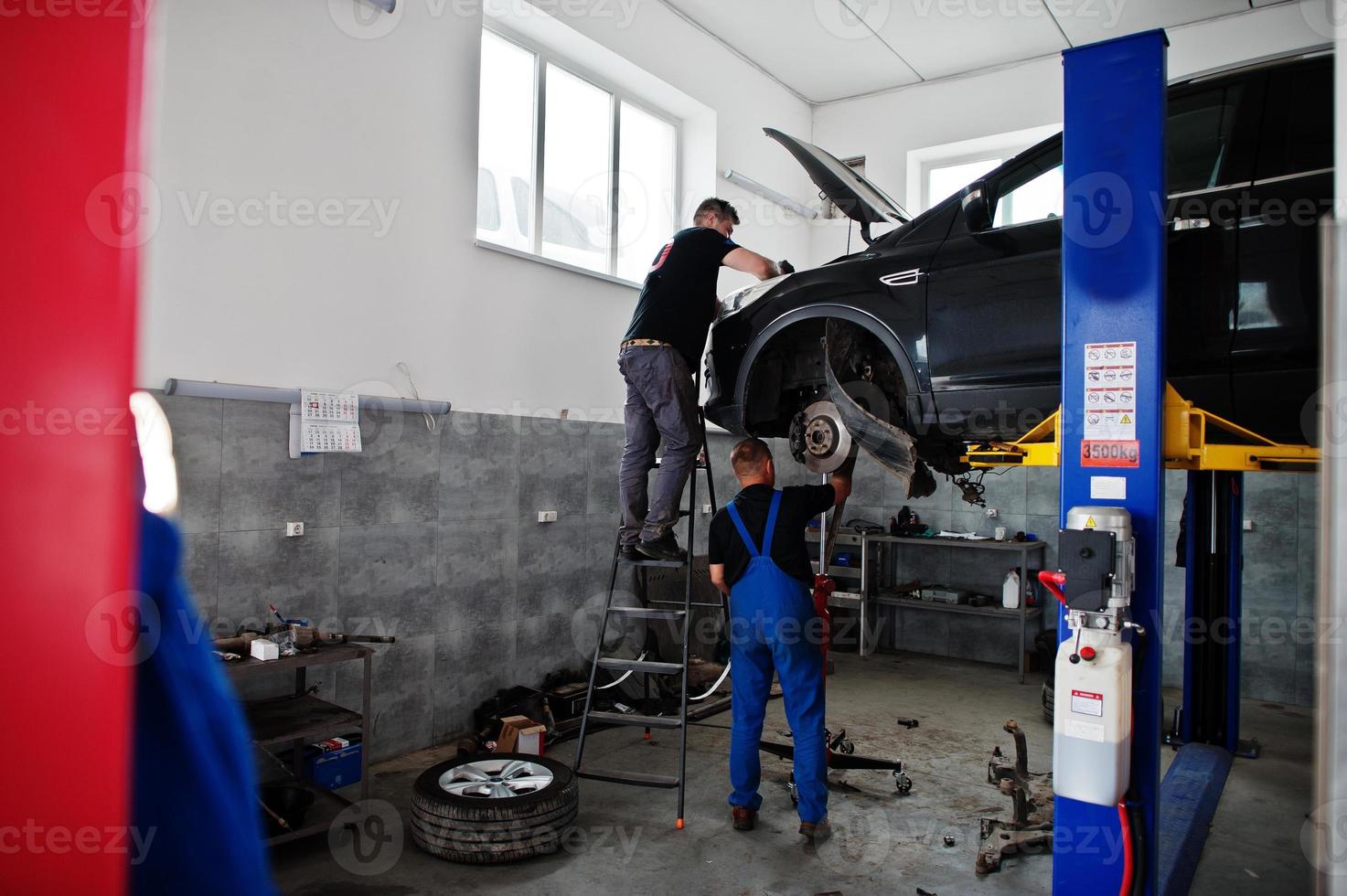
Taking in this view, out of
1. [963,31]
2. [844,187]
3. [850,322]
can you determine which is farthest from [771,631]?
[963,31]

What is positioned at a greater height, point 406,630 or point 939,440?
point 939,440

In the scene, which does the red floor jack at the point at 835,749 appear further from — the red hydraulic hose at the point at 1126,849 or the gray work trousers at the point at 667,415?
the red hydraulic hose at the point at 1126,849

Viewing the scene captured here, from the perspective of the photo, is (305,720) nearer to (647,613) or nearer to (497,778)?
→ (497,778)

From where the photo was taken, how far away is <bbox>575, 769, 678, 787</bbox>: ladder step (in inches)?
142

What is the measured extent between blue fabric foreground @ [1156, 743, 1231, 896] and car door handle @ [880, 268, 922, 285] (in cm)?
215

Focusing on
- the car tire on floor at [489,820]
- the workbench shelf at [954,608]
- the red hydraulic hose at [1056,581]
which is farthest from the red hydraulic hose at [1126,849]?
the workbench shelf at [954,608]

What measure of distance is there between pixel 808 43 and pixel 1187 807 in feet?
18.8

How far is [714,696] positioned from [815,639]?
220cm

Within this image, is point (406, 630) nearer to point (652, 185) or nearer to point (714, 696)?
point (714, 696)

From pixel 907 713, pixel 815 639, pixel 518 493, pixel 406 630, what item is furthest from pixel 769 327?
pixel 907 713

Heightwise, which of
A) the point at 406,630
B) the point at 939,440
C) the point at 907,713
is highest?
the point at 939,440

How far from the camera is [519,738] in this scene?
404cm

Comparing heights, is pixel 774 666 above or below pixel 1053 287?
below

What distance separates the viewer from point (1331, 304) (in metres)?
1.53
